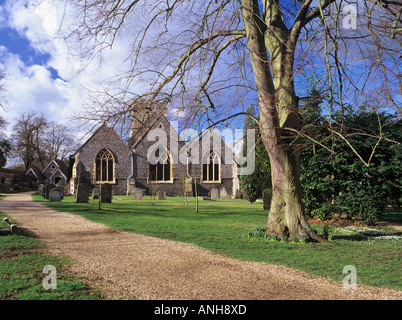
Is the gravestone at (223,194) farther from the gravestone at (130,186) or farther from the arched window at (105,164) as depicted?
the arched window at (105,164)

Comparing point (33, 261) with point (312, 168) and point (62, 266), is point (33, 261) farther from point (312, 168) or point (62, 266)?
point (312, 168)

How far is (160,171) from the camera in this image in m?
32.3

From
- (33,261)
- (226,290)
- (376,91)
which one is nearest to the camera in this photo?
(226,290)

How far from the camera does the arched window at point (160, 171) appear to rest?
105 ft

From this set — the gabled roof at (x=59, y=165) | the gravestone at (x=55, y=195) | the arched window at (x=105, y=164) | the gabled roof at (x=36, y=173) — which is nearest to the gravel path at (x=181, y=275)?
the gravestone at (x=55, y=195)

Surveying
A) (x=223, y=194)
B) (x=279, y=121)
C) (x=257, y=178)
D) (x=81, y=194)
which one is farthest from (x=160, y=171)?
(x=279, y=121)

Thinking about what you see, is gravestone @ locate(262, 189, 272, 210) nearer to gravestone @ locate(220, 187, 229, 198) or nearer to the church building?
gravestone @ locate(220, 187, 229, 198)

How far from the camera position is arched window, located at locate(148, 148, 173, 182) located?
3194 centimetres

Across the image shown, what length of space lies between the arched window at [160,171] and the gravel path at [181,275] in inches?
969

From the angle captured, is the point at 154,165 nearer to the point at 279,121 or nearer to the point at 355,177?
the point at 355,177

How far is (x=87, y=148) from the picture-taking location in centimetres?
3200

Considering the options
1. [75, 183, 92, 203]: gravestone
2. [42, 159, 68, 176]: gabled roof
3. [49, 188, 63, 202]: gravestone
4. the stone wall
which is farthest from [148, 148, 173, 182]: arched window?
[42, 159, 68, 176]: gabled roof

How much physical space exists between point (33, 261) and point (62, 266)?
2.31 ft
